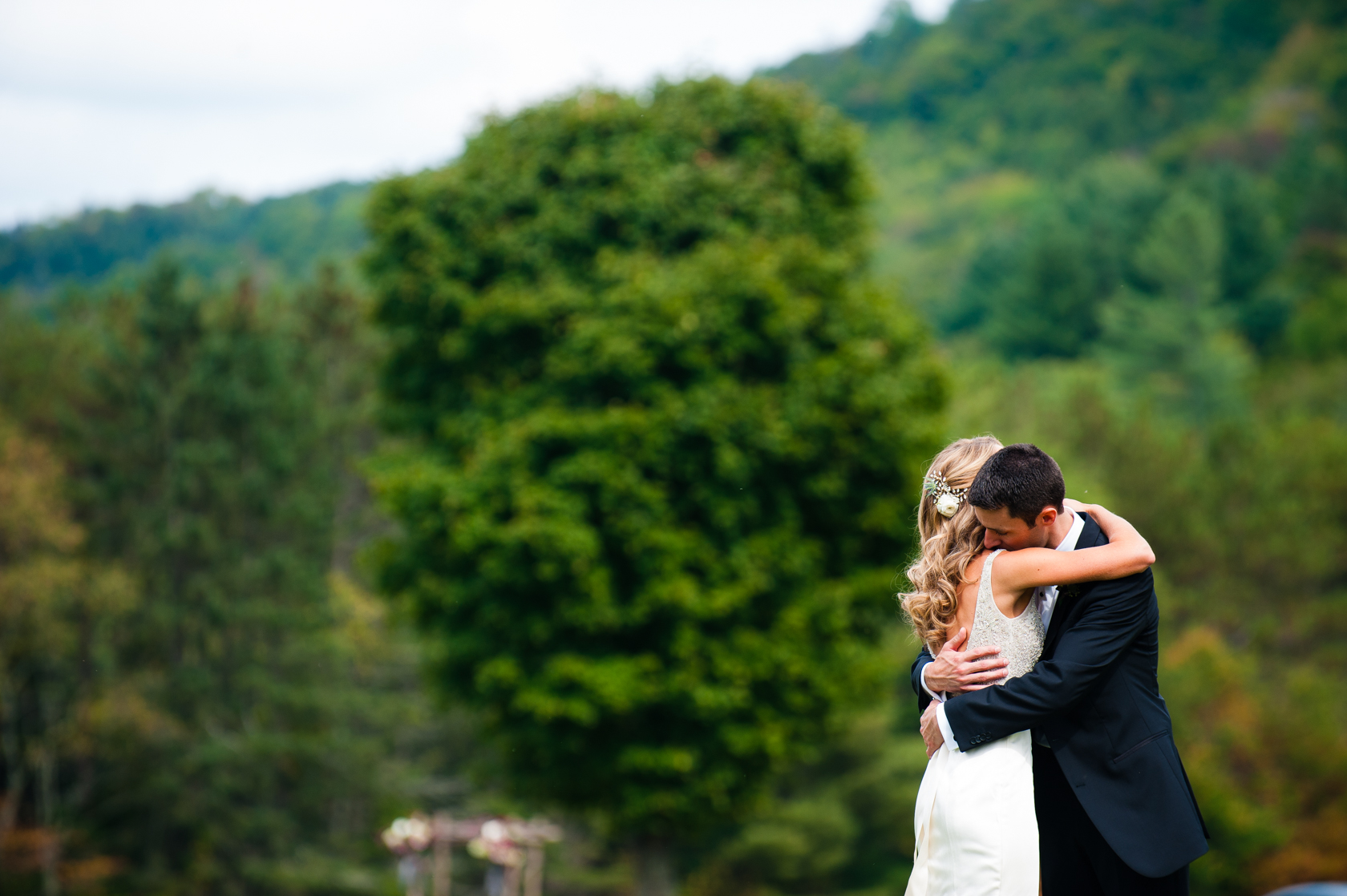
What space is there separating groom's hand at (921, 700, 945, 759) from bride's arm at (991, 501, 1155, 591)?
19.7 inches

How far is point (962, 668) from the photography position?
11.0ft

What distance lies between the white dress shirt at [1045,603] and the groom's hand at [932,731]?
0.03 metres

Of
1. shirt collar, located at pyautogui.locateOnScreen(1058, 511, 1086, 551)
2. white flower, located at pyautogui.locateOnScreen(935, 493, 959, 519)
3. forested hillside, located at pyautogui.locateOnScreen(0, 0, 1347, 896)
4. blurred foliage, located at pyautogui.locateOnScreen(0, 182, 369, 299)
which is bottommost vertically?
forested hillside, located at pyautogui.locateOnScreen(0, 0, 1347, 896)

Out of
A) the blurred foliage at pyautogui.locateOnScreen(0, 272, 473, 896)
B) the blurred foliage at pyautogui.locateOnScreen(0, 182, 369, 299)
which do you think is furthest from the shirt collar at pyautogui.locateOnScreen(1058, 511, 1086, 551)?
the blurred foliage at pyautogui.locateOnScreen(0, 182, 369, 299)

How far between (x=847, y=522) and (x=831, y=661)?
175 centimetres

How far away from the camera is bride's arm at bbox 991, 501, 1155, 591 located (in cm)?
314

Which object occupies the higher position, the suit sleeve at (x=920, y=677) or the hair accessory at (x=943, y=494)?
the hair accessory at (x=943, y=494)

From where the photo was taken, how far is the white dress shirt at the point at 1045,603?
3.34 metres

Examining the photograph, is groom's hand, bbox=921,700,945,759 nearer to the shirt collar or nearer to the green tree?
the shirt collar

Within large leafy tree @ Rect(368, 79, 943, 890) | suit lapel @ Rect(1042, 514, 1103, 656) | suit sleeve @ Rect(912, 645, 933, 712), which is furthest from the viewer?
large leafy tree @ Rect(368, 79, 943, 890)

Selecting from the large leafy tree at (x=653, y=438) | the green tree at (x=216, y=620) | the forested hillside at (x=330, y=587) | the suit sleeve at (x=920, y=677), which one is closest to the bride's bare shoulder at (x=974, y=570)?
the suit sleeve at (x=920, y=677)

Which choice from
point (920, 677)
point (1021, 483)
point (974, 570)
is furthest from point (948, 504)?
point (920, 677)

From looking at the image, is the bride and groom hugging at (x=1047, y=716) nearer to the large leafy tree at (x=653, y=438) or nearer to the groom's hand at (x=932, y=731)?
the groom's hand at (x=932, y=731)

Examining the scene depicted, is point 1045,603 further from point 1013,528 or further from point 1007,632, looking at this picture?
point 1013,528
